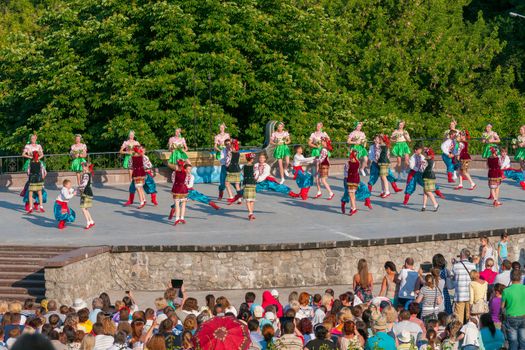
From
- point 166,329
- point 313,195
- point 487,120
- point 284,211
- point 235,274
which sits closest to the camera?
point 166,329

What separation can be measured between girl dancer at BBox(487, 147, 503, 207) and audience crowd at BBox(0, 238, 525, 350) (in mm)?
10332

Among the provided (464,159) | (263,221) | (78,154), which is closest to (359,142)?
(464,159)

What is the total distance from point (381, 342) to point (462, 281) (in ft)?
17.0

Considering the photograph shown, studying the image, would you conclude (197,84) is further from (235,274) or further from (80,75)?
(235,274)

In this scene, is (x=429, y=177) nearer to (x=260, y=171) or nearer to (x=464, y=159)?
(x=260, y=171)

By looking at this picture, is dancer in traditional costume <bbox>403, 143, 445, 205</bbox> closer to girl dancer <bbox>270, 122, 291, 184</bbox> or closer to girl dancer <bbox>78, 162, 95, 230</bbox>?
girl dancer <bbox>270, 122, 291, 184</bbox>

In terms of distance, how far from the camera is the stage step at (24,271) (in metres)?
25.3

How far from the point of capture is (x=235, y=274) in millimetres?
26266

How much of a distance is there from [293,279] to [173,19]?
16.0 meters

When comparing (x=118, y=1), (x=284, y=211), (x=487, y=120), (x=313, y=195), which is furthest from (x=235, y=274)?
(x=487, y=120)

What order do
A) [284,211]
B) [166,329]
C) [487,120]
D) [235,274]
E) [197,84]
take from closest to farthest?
[166,329] → [235,274] → [284,211] → [197,84] → [487,120]

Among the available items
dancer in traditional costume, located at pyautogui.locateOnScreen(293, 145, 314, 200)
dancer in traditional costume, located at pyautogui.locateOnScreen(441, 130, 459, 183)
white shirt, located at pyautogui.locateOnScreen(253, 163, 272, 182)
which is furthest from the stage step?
dancer in traditional costume, located at pyautogui.locateOnScreen(441, 130, 459, 183)

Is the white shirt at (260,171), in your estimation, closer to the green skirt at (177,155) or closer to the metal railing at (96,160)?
the green skirt at (177,155)

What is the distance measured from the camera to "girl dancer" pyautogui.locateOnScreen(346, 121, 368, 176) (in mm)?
35312
